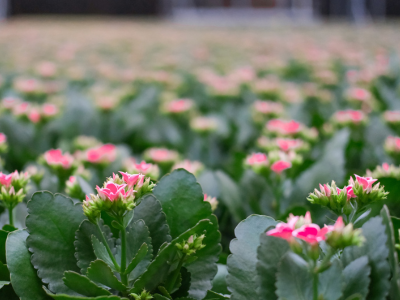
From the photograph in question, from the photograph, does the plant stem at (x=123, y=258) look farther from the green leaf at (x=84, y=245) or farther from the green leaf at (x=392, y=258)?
the green leaf at (x=392, y=258)

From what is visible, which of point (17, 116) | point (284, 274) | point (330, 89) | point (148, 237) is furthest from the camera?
point (330, 89)

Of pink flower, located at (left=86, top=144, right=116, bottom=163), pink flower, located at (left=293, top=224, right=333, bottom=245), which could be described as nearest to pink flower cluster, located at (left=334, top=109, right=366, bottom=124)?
pink flower, located at (left=86, top=144, right=116, bottom=163)

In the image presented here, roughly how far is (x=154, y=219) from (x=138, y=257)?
0.32 ft

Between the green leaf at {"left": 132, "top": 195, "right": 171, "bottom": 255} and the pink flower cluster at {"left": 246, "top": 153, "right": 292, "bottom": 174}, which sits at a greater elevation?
the green leaf at {"left": 132, "top": 195, "right": 171, "bottom": 255}

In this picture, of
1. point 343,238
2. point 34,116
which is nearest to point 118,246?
point 343,238

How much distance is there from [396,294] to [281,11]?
→ 60.6ft

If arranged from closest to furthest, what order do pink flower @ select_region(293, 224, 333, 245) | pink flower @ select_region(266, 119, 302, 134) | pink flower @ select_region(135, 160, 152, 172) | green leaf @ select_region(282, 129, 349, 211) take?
1. pink flower @ select_region(293, 224, 333, 245)
2. pink flower @ select_region(135, 160, 152, 172)
3. green leaf @ select_region(282, 129, 349, 211)
4. pink flower @ select_region(266, 119, 302, 134)

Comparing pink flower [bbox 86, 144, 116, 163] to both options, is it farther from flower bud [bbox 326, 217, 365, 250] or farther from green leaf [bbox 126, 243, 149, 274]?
flower bud [bbox 326, 217, 365, 250]

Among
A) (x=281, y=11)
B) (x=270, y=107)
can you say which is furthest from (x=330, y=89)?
(x=281, y=11)

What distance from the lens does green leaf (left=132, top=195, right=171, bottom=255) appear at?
74 centimetres

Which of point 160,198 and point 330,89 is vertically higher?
point 160,198

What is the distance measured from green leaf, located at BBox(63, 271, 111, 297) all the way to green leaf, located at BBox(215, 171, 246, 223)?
1.93ft

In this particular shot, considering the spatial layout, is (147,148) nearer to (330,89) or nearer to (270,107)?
(270,107)

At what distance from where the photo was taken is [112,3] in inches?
684
